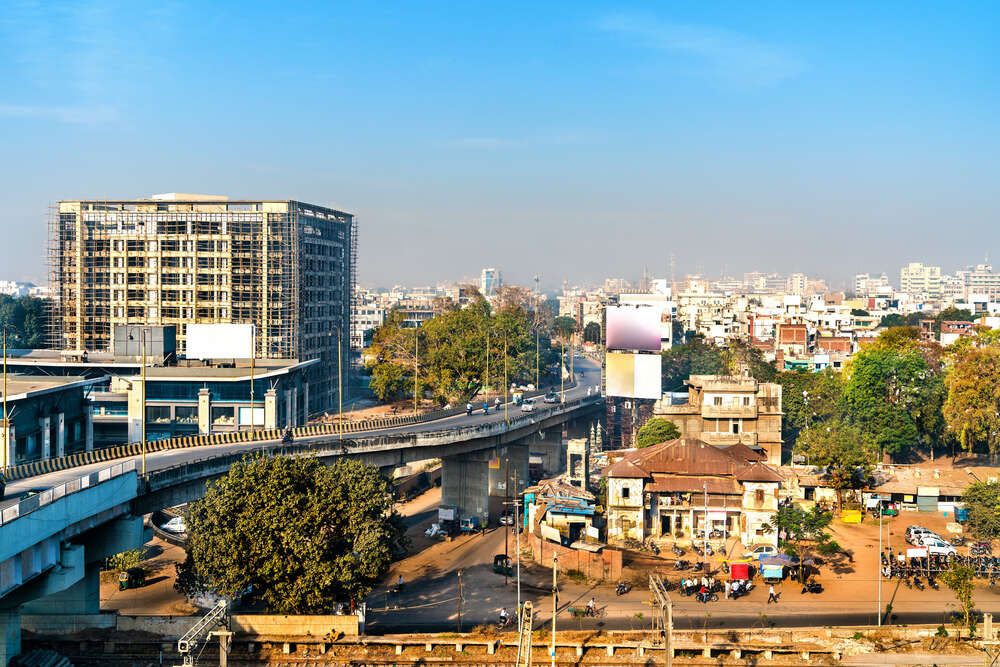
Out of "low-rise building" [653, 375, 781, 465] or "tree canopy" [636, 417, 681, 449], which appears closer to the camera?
"tree canopy" [636, 417, 681, 449]

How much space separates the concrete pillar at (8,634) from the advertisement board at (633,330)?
2620 inches

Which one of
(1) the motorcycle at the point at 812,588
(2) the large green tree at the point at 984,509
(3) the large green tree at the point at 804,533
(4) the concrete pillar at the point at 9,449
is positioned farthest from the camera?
(4) the concrete pillar at the point at 9,449

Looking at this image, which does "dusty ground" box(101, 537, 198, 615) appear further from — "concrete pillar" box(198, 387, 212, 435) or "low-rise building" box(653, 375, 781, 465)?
"low-rise building" box(653, 375, 781, 465)

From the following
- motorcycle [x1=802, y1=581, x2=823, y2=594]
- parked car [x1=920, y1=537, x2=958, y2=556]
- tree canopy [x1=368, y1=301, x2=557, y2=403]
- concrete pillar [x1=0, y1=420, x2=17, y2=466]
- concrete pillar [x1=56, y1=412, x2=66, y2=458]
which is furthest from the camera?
tree canopy [x1=368, y1=301, x2=557, y2=403]

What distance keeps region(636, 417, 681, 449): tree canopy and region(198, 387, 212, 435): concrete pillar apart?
37268 millimetres

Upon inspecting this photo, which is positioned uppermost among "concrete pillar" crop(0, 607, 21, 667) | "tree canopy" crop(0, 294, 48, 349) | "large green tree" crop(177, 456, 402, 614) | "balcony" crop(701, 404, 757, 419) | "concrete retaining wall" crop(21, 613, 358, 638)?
"tree canopy" crop(0, 294, 48, 349)

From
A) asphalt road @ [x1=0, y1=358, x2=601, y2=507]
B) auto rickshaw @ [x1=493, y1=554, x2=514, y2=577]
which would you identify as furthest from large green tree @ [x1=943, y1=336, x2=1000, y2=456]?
auto rickshaw @ [x1=493, y1=554, x2=514, y2=577]

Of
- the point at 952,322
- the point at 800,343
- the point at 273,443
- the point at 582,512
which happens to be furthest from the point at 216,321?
the point at 952,322

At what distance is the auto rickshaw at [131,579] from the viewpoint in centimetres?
5375

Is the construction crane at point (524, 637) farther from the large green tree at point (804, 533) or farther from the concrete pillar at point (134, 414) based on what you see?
the concrete pillar at point (134, 414)

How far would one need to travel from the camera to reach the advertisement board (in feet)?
318

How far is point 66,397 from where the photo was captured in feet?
229

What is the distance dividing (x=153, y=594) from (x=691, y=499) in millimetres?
32594

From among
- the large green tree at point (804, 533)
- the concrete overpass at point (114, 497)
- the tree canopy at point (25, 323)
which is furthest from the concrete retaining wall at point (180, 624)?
the tree canopy at point (25, 323)
